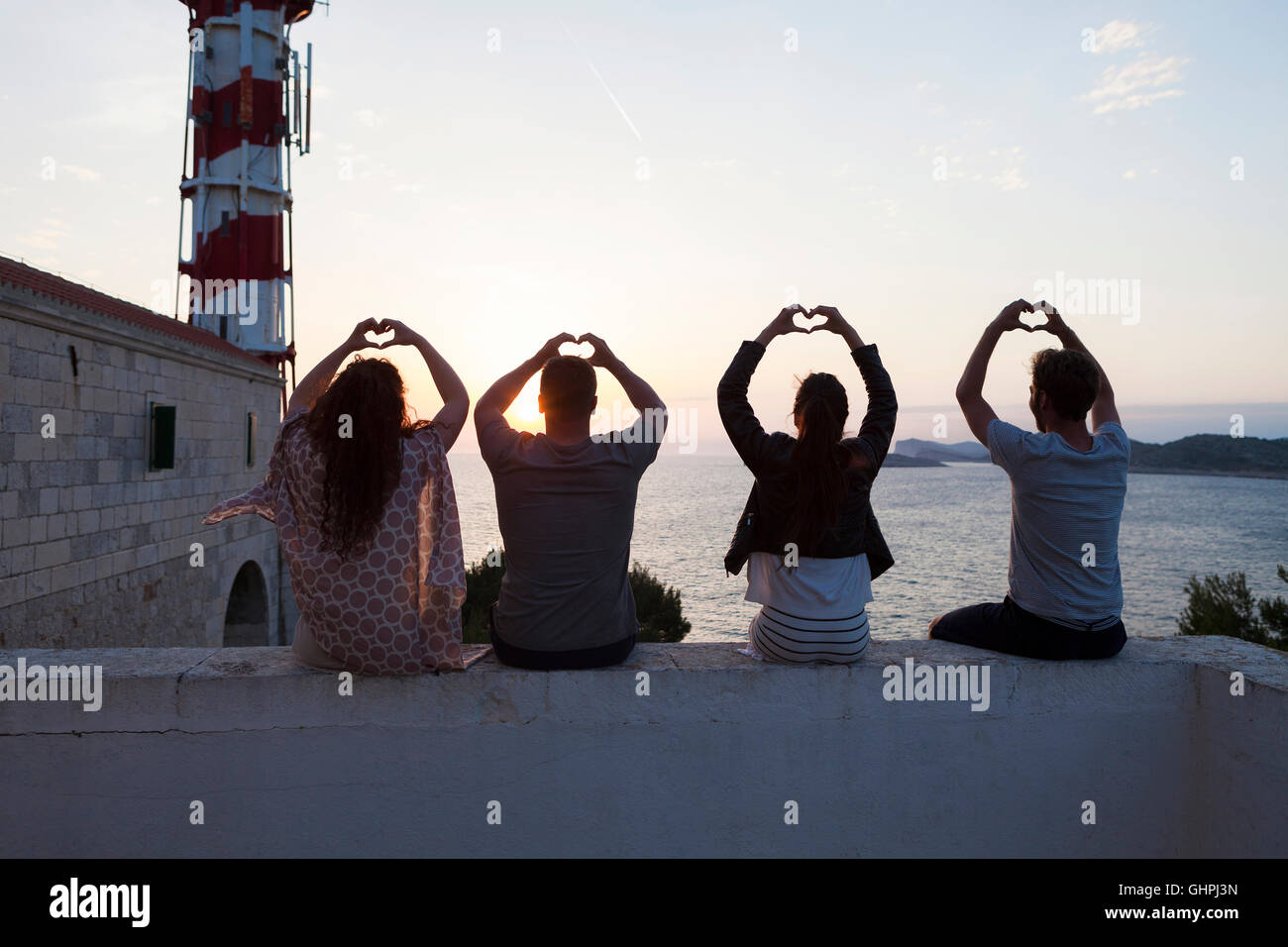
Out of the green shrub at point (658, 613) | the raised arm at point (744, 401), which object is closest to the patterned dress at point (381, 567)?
the raised arm at point (744, 401)

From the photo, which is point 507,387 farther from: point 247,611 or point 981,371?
point 247,611

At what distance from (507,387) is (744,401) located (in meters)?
0.78

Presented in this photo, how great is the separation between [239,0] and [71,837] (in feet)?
72.7

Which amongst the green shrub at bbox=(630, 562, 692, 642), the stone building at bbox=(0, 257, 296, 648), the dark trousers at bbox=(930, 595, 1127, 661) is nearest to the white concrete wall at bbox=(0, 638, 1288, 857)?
the dark trousers at bbox=(930, 595, 1127, 661)

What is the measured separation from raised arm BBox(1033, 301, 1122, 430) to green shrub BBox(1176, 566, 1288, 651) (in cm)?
2098

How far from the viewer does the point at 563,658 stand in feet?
8.19

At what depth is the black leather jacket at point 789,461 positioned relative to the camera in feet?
8.71

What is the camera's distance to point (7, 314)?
26.9ft

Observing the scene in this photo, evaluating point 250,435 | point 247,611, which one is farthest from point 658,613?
point 250,435

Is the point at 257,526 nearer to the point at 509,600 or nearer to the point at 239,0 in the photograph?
the point at 239,0

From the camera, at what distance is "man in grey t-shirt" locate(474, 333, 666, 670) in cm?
254

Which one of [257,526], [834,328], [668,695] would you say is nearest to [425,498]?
[668,695]

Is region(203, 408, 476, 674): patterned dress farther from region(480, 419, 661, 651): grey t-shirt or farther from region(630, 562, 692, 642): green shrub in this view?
region(630, 562, 692, 642): green shrub
